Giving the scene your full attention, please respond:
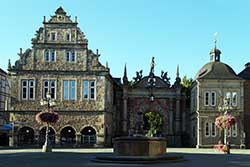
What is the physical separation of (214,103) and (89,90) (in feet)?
48.8

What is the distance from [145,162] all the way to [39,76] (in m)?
31.8

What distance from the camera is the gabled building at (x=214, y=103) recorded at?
57.7 meters

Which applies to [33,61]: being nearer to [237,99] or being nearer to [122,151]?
[237,99]

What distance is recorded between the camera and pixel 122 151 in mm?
27484

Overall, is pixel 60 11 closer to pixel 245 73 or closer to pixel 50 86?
pixel 50 86

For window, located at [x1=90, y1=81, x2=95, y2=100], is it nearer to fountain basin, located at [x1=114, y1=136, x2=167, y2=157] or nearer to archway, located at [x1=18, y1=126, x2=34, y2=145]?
archway, located at [x1=18, y1=126, x2=34, y2=145]

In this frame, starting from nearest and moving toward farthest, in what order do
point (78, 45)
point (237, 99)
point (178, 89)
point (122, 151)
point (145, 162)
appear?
point (145, 162) → point (122, 151) → point (78, 45) → point (237, 99) → point (178, 89)

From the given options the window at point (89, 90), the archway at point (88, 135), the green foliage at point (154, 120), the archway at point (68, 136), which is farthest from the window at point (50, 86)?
the green foliage at point (154, 120)

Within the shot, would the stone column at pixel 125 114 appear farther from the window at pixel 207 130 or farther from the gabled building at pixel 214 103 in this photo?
the window at pixel 207 130

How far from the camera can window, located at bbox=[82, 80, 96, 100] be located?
180 ft

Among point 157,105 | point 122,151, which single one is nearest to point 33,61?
point 157,105

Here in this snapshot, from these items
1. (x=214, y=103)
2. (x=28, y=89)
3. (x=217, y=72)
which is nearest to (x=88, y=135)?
(x=28, y=89)

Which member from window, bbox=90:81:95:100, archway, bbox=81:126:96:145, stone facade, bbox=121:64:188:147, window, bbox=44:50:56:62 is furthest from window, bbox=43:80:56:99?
stone facade, bbox=121:64:188:147

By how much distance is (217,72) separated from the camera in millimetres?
59312
